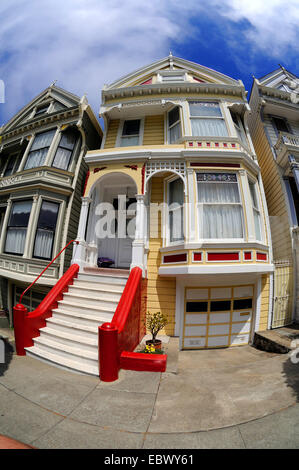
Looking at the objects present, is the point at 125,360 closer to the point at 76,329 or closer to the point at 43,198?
the point at 76,329

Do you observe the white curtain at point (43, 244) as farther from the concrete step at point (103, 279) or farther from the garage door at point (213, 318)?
the garage door at point (213, 318)

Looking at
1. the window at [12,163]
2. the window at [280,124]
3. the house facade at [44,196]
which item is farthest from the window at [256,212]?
the window at [12,163]

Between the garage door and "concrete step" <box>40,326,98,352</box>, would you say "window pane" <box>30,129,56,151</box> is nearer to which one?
"concrete step" <box>40,326,98,352</box>

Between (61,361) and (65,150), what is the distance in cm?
935

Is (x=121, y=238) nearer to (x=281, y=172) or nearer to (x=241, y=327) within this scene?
(x=241, y=327)

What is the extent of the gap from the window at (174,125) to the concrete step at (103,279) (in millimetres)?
6004

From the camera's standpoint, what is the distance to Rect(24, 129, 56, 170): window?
9711 mm

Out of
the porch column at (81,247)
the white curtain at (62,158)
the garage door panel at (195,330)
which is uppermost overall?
the white curtain at (62,158)

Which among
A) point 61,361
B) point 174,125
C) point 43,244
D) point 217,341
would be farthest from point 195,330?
point 174,125

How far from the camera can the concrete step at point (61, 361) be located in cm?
393

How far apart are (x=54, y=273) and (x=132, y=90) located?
909 centimetres

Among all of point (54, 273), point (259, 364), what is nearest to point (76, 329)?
point (54, 273)

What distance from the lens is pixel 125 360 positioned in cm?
409
